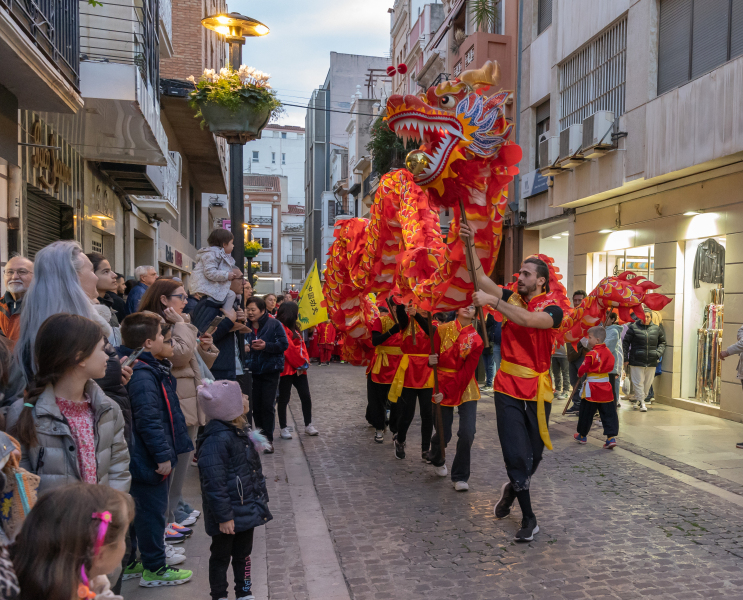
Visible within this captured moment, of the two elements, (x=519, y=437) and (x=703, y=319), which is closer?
(x=519, y=437)

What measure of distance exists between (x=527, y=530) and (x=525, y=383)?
1.05 meters

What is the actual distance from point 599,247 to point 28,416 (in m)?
12.9

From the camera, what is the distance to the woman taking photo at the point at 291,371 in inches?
328

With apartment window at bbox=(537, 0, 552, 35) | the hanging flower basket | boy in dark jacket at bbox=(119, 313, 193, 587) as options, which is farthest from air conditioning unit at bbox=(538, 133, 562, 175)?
boy in dark jacket at bbox=(119, 313, 193, 587)

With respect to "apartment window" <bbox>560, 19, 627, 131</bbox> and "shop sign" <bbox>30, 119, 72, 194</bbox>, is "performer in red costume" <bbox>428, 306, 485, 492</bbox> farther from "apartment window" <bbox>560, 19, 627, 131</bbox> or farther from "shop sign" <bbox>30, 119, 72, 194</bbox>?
"apartment window" <bbox>560, 19, 627, 131</bbox>

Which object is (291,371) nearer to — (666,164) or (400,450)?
(400,450)

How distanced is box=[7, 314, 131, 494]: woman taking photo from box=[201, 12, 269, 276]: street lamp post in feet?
14.0

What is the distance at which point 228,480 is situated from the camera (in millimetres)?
3420

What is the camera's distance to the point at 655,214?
1193cm

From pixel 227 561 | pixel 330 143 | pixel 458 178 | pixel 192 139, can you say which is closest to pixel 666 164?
pixel 458 178

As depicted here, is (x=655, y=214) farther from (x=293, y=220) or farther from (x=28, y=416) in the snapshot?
(x=293, y=220)

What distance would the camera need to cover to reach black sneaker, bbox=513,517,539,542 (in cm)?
470

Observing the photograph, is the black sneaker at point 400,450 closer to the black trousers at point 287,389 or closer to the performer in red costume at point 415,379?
the performer in red costume at point 415,379

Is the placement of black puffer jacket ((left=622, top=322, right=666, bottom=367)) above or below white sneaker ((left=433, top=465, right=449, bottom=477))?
above
